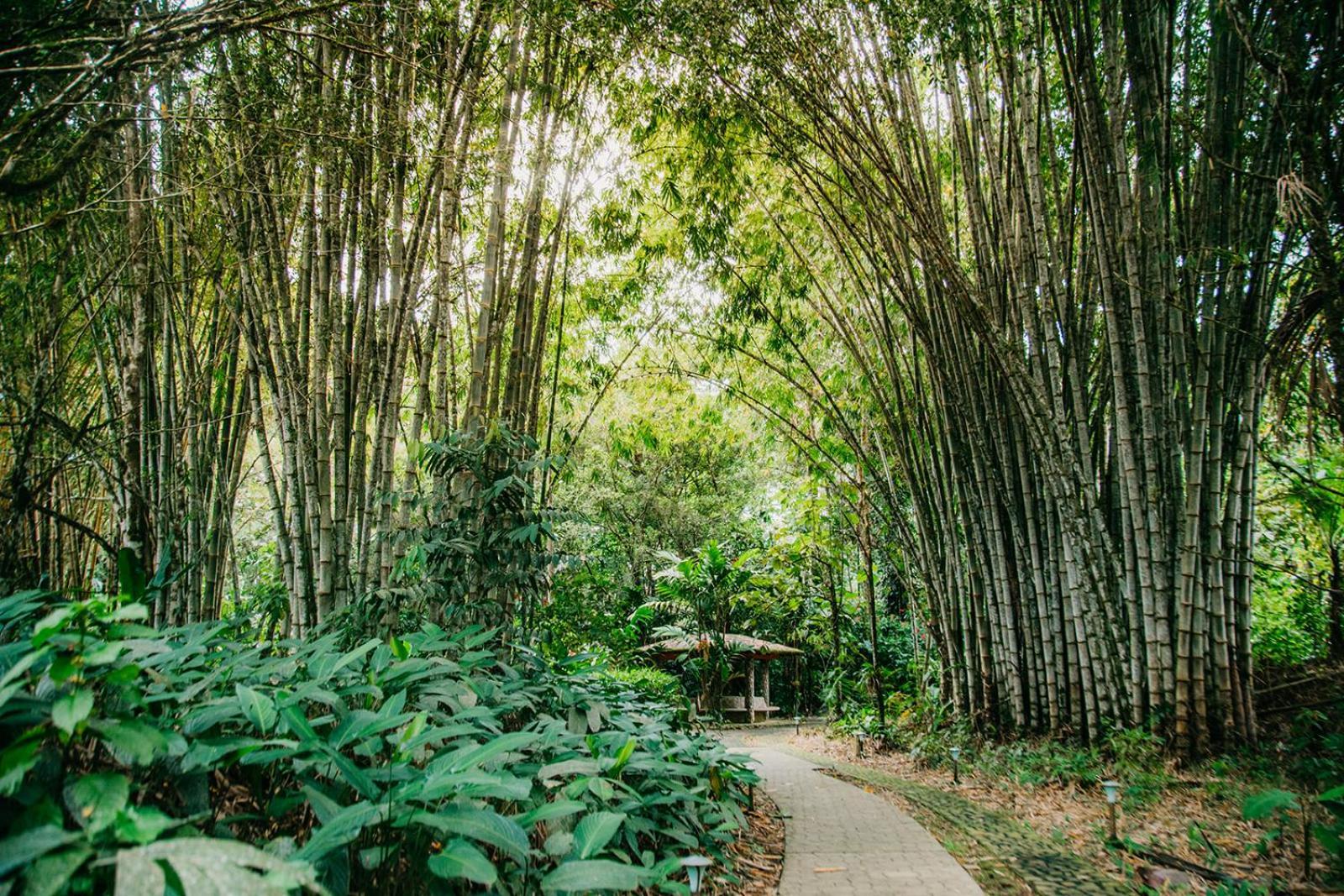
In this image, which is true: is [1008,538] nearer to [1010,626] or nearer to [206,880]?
[1010,626]

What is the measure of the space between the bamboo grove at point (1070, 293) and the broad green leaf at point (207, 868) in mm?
2936

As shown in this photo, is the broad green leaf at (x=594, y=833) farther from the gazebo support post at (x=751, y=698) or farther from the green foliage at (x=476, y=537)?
the gazebo support post at (x=751, y=698)

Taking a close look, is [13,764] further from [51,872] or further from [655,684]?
[655,684]

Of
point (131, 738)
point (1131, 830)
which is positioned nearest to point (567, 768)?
point (131, 738)

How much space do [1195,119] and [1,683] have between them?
4.04 meters

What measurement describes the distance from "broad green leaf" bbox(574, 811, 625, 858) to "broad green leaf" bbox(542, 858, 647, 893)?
0.10 meters

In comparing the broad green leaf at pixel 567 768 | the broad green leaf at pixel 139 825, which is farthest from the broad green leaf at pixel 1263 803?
the broad green leaf at pixel 139 825

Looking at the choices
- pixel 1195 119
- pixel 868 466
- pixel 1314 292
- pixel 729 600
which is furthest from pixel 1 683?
pixel 729 600

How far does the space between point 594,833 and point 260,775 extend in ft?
1.84

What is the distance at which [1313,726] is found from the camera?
3205mm

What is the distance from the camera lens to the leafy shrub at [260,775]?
2.22 feet

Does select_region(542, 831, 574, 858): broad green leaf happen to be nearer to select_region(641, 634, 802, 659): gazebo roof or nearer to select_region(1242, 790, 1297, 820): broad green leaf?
select_region(1242, 790, 1297, 820): broad green leaf

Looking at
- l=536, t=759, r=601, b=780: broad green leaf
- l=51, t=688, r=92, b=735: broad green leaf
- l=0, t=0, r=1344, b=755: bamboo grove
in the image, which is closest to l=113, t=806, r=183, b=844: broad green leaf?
l=51, t=688, r=92, b=735: broad green leaf

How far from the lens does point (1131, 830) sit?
2545 millimetres
